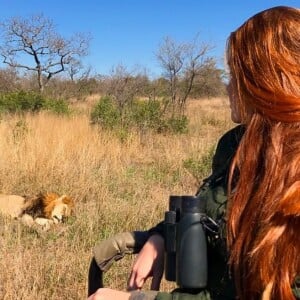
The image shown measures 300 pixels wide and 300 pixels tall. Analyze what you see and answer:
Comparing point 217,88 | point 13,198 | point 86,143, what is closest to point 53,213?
point 13,198

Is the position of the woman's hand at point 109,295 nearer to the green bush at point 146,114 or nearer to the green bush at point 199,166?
the green bush at point 199,166

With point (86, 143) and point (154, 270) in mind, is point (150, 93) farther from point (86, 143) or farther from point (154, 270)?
point (154, 270)

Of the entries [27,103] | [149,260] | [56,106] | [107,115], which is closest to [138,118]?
[107,115]

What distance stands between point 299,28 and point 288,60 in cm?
9

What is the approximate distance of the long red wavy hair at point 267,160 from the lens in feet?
3.47

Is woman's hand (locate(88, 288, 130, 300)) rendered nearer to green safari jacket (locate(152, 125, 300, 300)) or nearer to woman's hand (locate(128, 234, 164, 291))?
green safari jacket (locate(152, 125, 300, 300))

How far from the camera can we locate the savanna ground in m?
3.11

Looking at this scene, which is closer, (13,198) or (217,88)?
(13,198)

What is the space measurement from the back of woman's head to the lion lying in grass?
3.61 meters

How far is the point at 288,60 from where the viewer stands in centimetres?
112

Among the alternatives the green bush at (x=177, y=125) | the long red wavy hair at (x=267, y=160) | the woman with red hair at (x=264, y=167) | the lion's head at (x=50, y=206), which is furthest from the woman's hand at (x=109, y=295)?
the green bush at (x=177, y=125)

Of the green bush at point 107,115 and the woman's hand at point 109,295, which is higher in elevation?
the green bush at point 107,115

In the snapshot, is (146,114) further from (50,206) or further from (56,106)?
(50,206)

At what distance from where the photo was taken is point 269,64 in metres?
1.13
